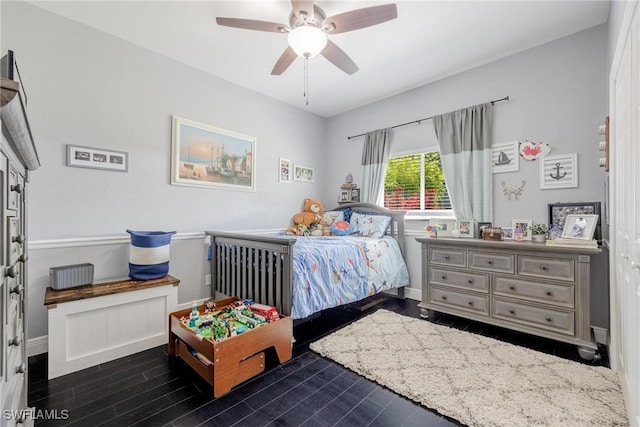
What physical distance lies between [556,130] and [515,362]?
7.02 ft

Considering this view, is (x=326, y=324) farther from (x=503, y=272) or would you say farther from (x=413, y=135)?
(x=413, y=135)

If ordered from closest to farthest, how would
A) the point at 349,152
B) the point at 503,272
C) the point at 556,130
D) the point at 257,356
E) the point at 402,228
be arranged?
1. the point at 257,356
2. the point at 503,272
3. the point at 556,130
4. the point at 402,228
5. the point at 349,152

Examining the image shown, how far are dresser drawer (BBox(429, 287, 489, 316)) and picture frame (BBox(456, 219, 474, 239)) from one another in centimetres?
64

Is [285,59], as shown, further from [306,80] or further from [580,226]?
[580,226]

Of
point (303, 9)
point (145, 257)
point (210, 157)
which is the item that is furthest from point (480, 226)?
point (145, 257)

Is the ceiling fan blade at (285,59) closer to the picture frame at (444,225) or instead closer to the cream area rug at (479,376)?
the picture frame at (444,225)

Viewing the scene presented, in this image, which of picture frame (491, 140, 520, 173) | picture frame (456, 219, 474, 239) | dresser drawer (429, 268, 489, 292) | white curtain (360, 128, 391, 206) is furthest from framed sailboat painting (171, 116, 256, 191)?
picture frame (491, 140, 520, 173)

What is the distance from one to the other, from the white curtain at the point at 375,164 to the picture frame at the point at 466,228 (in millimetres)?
1222

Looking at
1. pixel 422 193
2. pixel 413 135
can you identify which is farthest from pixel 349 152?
pixel 422 193

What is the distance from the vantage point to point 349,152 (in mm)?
4488

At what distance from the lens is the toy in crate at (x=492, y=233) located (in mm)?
2746

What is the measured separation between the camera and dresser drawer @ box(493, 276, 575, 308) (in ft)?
7.25

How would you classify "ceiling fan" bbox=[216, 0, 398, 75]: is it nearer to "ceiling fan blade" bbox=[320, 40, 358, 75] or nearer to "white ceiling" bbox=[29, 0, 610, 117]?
"ceiling fan blade" bbox=[320, 40, 358, 75]

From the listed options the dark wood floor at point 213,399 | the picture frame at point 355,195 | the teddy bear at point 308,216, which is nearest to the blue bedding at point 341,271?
the dark wood floor at point 213,399
